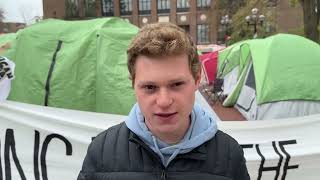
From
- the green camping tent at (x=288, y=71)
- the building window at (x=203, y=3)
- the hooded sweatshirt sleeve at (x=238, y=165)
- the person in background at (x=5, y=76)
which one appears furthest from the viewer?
the building window at (x=203, y=3)

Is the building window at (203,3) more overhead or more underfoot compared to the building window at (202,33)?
more overhead

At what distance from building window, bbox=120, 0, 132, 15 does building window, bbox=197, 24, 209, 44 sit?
10.9 m

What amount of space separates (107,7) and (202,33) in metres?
15.4

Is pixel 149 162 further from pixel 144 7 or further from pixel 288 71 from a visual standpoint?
pixel 144 7

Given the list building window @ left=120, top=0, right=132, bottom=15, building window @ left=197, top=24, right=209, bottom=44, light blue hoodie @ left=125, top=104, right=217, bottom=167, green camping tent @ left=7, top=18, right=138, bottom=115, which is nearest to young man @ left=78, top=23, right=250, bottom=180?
light blue hoodie @ left=125, top=104, right=217, bottom=167

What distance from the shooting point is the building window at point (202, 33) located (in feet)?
204

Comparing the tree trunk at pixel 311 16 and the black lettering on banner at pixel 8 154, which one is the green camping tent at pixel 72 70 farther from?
the tree trunk at pixel 311 16

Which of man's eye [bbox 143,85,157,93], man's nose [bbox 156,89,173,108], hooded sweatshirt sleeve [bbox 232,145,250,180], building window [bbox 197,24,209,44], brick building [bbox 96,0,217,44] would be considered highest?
brick building [bbox 96,0,217,44]

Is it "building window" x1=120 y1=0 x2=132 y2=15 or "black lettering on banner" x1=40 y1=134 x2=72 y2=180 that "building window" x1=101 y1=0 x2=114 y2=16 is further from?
"black lettering on banner" x1=40 y1=134 x2=72 y2=180

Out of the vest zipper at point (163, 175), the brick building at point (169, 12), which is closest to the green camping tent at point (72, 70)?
the vest zipper at point (163, 175)

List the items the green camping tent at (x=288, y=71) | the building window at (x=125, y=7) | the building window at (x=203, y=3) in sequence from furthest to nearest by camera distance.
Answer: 1. the building window at (x=125, y=7)
2. the building window at (x=203, y=3)
3. the green camping tent at (x=288, y=71)

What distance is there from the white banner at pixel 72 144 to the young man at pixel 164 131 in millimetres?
2211

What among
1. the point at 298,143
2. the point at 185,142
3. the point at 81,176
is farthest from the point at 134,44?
the point at 298,143

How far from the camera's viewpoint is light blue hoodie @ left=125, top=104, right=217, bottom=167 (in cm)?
176
